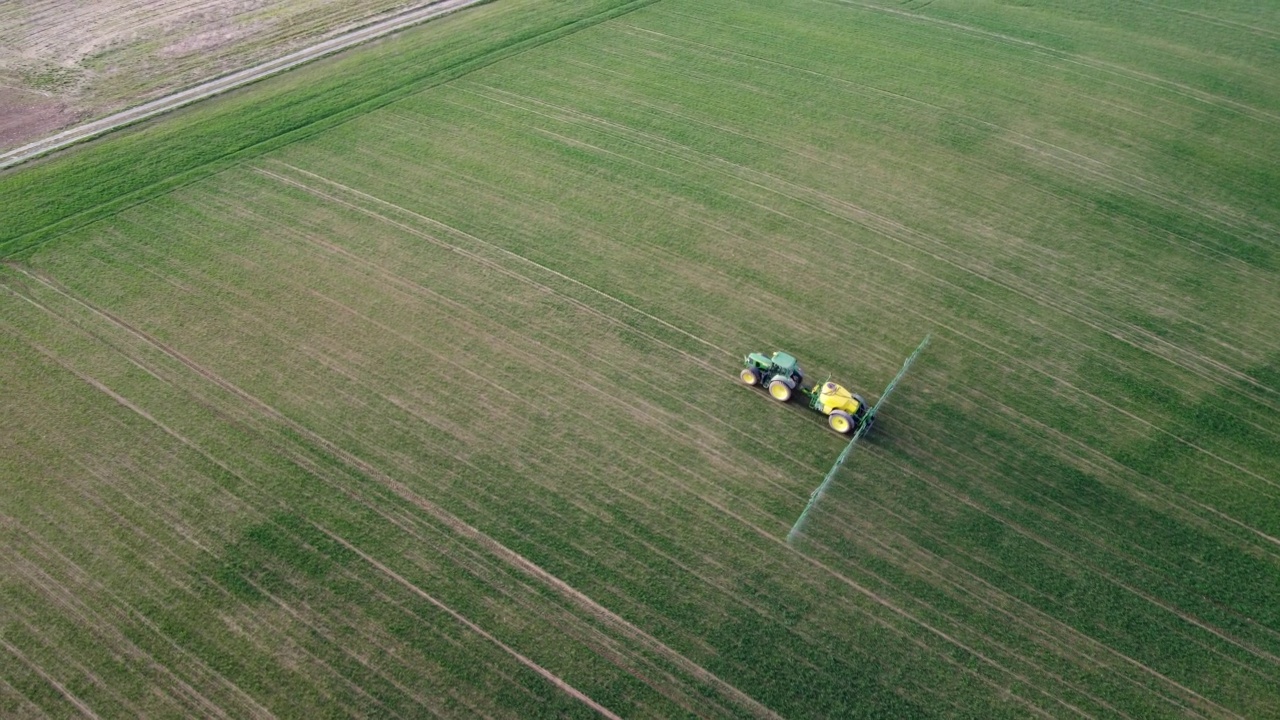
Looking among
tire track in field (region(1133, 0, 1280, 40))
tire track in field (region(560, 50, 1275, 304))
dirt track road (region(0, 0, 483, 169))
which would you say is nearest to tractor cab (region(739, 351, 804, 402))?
tire track in field (region(560, 50, 1275, 304))

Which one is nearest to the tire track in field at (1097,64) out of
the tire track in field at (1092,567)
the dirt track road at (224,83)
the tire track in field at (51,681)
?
the dirt track road at (224,83)

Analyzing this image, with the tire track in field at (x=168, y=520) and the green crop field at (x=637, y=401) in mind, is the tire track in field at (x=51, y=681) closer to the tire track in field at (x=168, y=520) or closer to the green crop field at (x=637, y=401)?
the green crop field at (x=637, y=401)

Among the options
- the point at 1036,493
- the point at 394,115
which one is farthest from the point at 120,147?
the point at 1036,493

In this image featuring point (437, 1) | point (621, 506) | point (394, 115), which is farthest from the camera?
point (437, 1)

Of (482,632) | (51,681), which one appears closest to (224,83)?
Answer: (51,681)

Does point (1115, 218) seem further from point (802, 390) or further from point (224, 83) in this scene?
point (224, 83)

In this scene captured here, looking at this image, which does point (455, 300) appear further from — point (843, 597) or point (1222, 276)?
point (1222, 276)
